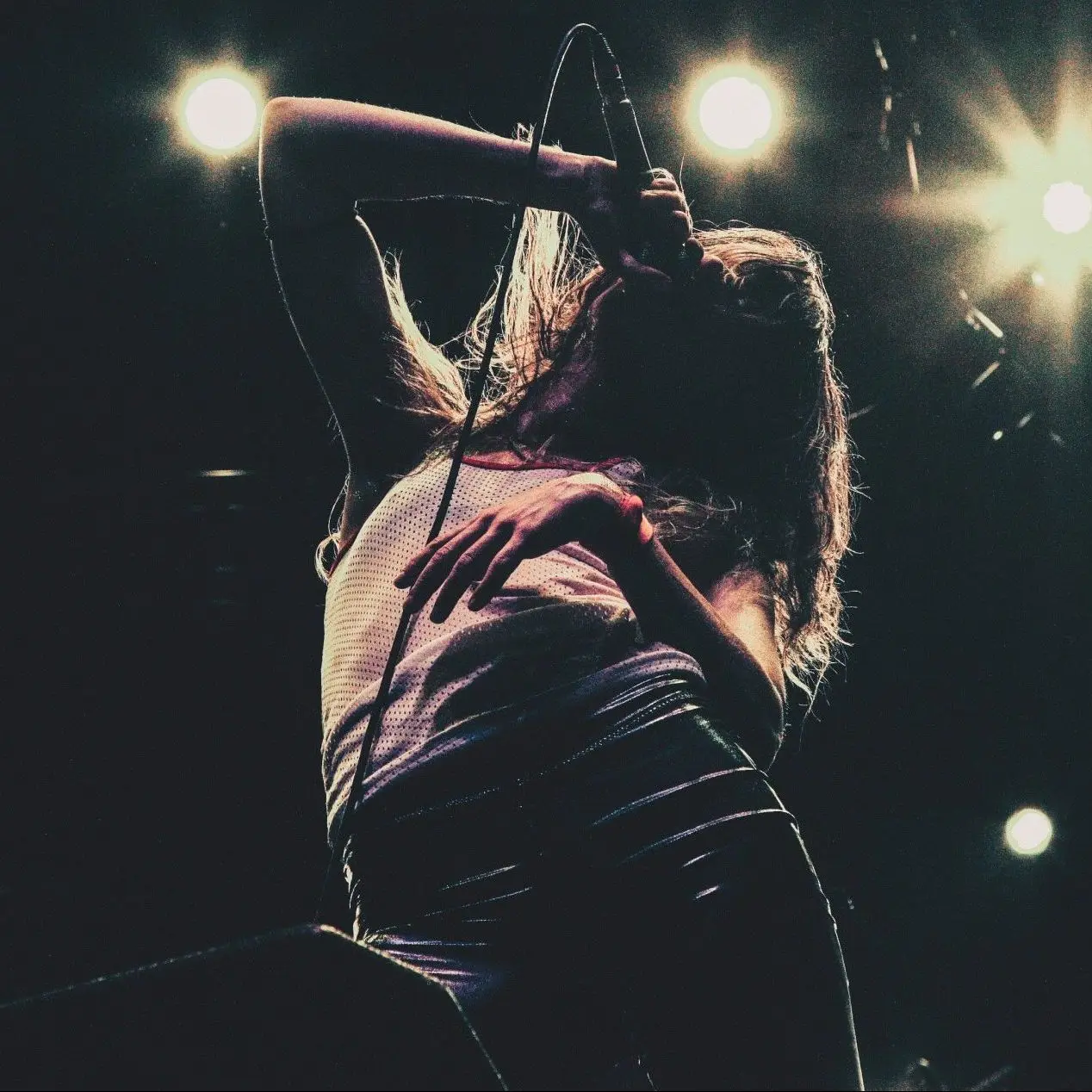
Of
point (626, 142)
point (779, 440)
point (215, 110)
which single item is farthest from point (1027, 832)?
point (215, 110)

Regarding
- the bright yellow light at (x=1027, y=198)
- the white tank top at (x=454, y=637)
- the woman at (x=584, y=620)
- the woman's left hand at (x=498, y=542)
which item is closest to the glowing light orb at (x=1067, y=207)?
the bright yellow light at (x=1027, y=198)

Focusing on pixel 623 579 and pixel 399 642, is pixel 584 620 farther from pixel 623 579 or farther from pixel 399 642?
pixel 399 642

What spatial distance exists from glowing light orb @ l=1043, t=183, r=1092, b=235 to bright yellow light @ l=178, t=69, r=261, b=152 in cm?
212

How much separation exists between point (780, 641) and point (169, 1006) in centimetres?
111

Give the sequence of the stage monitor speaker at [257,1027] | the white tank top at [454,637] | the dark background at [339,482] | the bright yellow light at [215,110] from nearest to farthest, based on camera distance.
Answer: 1. the stage monitor speaker at [257,1027]
2. the white tank top at [454,637]
3. the dark background at [339,482]
4. the bright yellow light at [215,110]

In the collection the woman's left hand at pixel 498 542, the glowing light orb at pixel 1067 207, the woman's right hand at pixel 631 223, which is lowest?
the woman's left hand at pixel 498 542

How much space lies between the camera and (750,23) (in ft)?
8.51

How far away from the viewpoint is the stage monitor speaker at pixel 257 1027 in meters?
0.59

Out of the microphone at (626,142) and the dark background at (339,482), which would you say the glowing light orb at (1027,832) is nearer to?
the dark background at (339,482)

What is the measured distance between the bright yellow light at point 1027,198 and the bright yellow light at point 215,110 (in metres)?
1.73

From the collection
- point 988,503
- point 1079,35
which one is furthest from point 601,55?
point 988,503

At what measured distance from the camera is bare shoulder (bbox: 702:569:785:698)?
4.13 ft

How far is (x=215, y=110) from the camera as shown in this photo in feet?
7.59

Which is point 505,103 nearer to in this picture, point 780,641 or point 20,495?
point 20,495
